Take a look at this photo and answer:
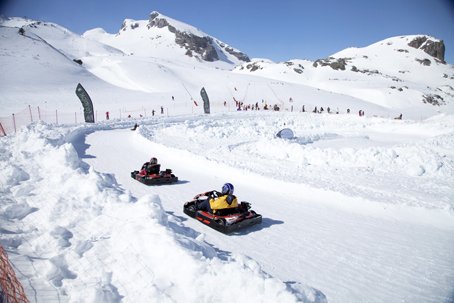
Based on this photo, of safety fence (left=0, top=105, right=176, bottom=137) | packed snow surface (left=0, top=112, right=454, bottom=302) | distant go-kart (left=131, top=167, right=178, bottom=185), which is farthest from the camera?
safety fence (left=0, top=105, right=176, bottom=137)

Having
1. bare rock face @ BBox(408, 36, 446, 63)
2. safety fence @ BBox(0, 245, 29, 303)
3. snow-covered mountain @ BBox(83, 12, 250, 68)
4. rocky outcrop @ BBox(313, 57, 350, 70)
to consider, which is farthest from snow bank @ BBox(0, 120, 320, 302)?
snow-covered mountain @ BBox(83, 12, 250, 68)

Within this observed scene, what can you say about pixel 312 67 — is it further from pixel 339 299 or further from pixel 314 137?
pixel 339 299

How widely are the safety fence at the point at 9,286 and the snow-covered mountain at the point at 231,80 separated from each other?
33212 millimetres

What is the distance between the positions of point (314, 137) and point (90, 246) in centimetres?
2191

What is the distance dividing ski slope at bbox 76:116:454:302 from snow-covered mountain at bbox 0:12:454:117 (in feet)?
103

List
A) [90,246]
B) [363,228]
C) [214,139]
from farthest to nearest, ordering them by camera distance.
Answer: [214,139] → [363,228] → [90,246]

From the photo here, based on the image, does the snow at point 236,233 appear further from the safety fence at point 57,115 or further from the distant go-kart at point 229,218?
the safety fence at point 57,115

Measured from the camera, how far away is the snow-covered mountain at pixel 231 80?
48.8m

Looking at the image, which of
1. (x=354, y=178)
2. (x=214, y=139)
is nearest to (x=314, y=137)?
(x=214, y=139)

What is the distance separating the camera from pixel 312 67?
9800 centimetres

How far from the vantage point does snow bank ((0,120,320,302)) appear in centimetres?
493

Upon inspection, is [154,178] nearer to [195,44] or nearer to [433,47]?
[433,47]

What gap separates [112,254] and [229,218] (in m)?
2.84

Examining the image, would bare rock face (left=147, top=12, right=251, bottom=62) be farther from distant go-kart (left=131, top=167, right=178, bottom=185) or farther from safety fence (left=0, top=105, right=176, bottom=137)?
distant go-kart (left=131, top=167, right=178, bottom=185)
